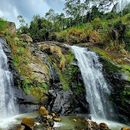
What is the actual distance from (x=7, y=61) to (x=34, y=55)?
2812 millimetres

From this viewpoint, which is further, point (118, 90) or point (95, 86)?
point (95, 86)

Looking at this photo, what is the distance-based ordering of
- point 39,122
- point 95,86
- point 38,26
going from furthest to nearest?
point 38,26
point 95,86
point 39,122

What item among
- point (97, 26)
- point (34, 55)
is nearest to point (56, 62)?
point (34, 55)

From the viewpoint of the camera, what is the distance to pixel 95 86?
21.2 metres

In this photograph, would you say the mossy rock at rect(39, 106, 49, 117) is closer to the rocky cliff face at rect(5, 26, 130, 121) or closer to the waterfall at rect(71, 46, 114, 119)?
the rocky cliff face at rect(5, 26, 130, 121)

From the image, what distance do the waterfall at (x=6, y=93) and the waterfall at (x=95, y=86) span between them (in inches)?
212

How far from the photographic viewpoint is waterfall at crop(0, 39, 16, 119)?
1717 centimetres

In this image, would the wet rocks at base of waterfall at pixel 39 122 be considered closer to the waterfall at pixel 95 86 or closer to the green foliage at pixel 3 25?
the waterfall at pixel 95 86

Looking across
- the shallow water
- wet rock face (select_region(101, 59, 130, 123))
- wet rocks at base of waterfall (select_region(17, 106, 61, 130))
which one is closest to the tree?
wet rock face (select_region(101, 59, 130, 123))

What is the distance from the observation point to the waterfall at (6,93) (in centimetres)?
1717

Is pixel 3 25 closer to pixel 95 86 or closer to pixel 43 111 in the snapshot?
pixel 95 86

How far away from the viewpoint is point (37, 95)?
Answer: 61.4 ft

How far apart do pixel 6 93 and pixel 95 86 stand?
6.69 m

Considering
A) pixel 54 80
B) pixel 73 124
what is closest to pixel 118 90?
pixel 54 80
